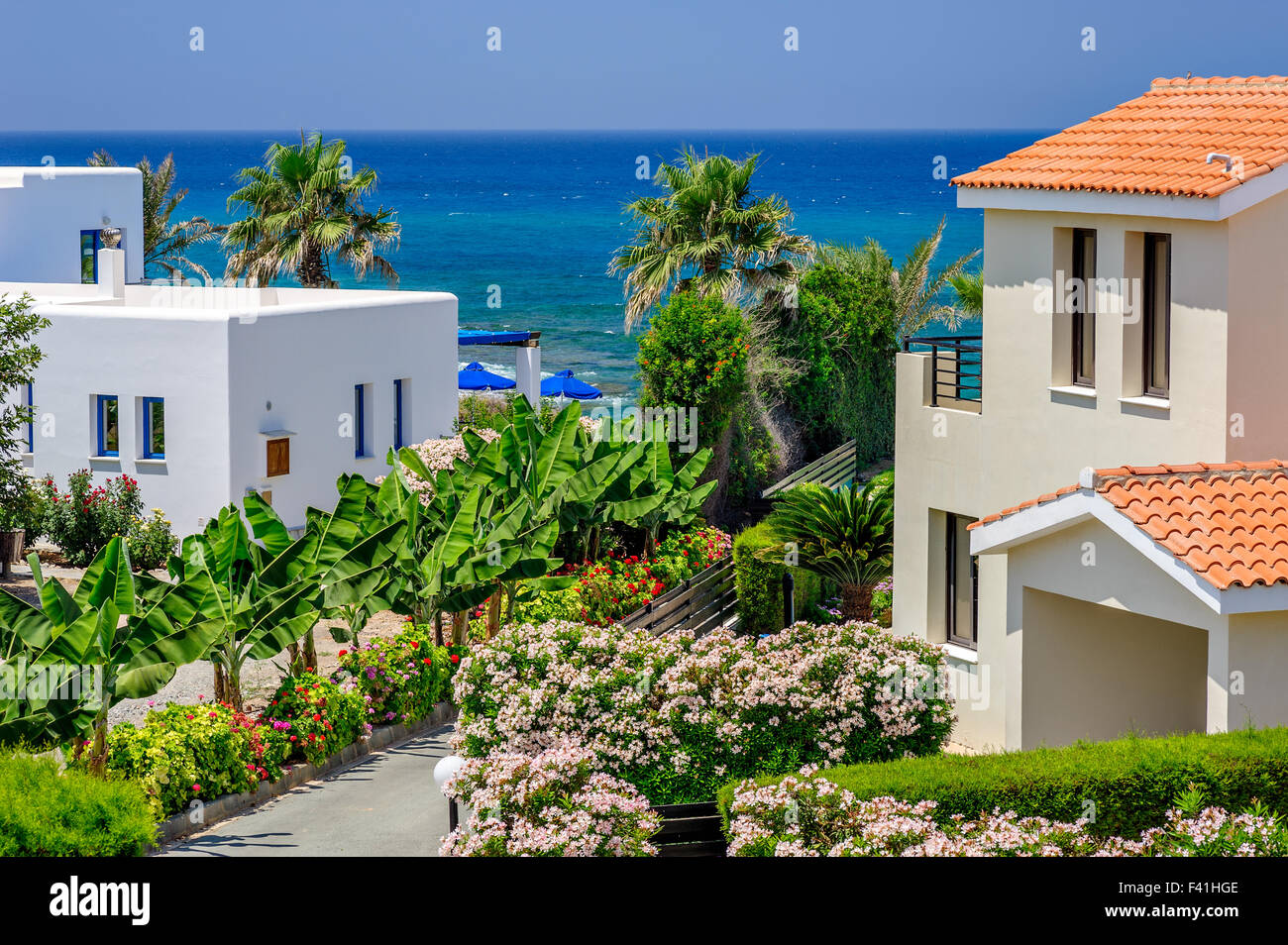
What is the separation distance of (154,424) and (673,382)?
1116cm

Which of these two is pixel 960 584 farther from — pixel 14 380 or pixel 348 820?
pixel 14 380

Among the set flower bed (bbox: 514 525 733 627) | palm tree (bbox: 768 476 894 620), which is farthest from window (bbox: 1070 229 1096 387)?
flower bed (bbox: 514 525 733 627)

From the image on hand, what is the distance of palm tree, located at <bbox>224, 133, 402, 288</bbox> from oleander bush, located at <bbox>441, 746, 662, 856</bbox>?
33260 millimetres

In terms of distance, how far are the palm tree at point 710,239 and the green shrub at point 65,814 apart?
24681 millimetres

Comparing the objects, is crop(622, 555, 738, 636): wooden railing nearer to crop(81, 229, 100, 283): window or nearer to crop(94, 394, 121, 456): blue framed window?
crop(94, 394, 121, 456): blue framed window

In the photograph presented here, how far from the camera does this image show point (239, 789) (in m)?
17.9

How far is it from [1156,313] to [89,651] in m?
12.3

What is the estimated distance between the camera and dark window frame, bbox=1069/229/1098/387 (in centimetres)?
1850

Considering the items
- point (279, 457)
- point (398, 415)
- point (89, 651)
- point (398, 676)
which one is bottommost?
point (398, 676)

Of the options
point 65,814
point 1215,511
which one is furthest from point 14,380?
point 1215,511

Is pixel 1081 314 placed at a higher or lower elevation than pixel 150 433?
higher

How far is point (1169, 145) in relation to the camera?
1852 cm
